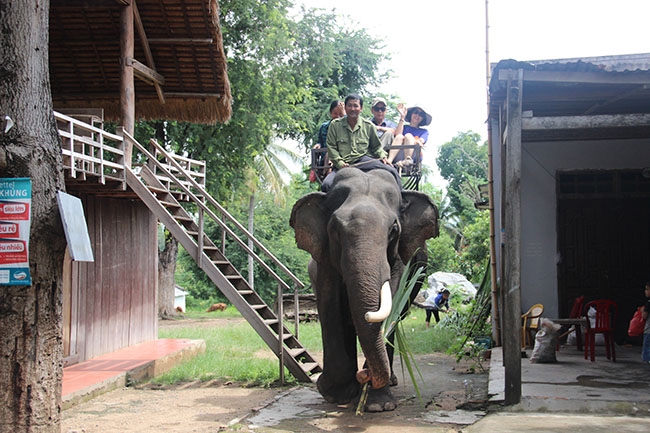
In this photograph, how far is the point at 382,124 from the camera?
414 inches

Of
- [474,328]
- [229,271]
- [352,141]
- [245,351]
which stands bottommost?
[245,351]

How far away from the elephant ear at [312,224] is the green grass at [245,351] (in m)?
2.74

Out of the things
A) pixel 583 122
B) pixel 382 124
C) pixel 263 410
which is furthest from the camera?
pixel 382 124

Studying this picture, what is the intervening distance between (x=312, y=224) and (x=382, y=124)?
3.21m

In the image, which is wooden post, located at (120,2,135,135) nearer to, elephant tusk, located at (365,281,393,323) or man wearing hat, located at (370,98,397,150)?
man wearing hat, located at (370,98,397,150)

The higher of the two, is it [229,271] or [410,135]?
[410,135]

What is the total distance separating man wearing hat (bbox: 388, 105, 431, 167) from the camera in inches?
376

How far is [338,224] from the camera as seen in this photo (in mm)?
7055

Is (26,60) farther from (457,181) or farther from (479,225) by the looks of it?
(457,181)

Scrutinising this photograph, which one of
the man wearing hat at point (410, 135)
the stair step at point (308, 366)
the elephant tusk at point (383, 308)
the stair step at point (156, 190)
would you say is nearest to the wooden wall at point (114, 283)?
the stair step at point (156, 190)

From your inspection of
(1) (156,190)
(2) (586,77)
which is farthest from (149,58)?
(2) (586,77)

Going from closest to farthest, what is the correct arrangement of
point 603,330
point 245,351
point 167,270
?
point 603,330
point 245,351
point 167,270

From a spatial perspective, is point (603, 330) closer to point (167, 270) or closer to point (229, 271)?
point (229, 271)

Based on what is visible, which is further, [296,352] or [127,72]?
[127,72]
